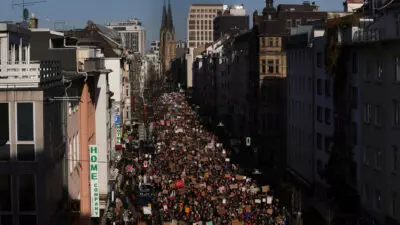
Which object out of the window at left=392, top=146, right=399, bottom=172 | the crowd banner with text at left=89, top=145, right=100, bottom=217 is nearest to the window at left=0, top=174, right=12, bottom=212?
the crowd banner with text at left=89, top=145, right=100, bottom=217

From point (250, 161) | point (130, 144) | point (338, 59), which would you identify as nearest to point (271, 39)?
point (250, 161)

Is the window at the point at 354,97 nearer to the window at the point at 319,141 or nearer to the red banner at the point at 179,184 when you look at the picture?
the window at the point at 319,141

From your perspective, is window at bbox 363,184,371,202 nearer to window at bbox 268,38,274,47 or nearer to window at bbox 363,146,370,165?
window at bbox 363,146,370,165

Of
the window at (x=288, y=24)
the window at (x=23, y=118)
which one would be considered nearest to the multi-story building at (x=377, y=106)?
the window at (x=23, y=118)

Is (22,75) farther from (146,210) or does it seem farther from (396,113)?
(146,210)

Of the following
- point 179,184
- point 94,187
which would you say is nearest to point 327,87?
point 179,184

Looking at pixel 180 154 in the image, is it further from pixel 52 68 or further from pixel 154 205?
pixel 52 68
